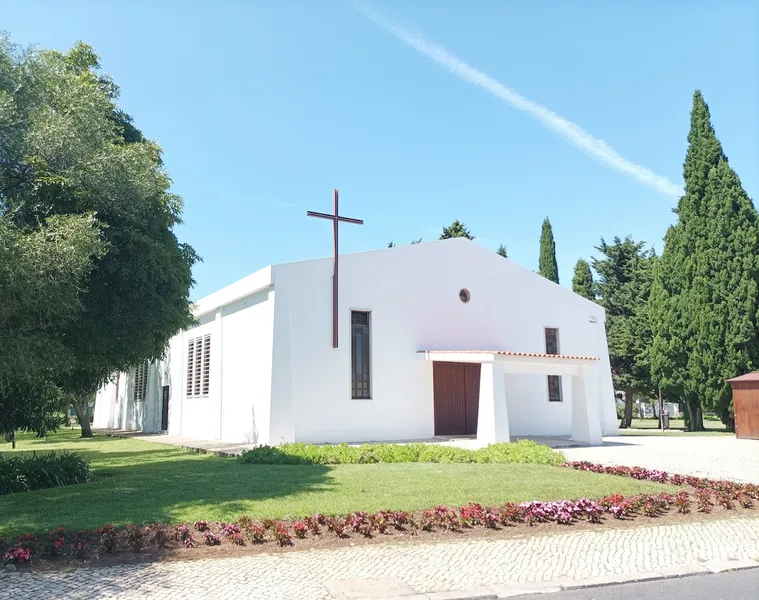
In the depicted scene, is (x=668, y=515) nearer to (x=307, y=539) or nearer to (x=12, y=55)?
(x=307, y=539)

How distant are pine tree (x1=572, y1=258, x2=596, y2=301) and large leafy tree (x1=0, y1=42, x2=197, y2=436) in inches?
1320

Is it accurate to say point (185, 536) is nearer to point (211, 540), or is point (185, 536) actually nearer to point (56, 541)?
point (211, 540)

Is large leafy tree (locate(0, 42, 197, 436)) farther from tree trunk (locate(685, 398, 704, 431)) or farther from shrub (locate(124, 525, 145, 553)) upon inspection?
tree trunk (locate(685, 398, 704, 431))

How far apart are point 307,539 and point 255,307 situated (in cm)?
1303

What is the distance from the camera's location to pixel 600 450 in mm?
17031

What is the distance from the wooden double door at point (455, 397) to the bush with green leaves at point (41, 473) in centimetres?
1177

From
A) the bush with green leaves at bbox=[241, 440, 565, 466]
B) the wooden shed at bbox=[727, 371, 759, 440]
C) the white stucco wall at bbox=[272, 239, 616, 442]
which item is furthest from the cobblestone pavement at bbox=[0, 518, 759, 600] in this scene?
the wooden shed at bbox=[727, 371, 759, 440]

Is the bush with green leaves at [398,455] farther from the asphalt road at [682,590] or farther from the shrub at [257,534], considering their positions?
the asphalt road at [682,590]

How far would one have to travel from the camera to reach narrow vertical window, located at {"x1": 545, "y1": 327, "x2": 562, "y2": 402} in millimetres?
22969

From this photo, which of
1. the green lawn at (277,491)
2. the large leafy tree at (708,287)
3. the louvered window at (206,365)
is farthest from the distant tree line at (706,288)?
the louvered window at (206,365)

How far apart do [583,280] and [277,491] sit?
115 ft

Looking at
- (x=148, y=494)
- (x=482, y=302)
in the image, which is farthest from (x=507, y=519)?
(x=482, y=302)

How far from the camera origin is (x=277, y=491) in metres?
9.39

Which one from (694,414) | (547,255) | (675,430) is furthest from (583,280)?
(694,414)
